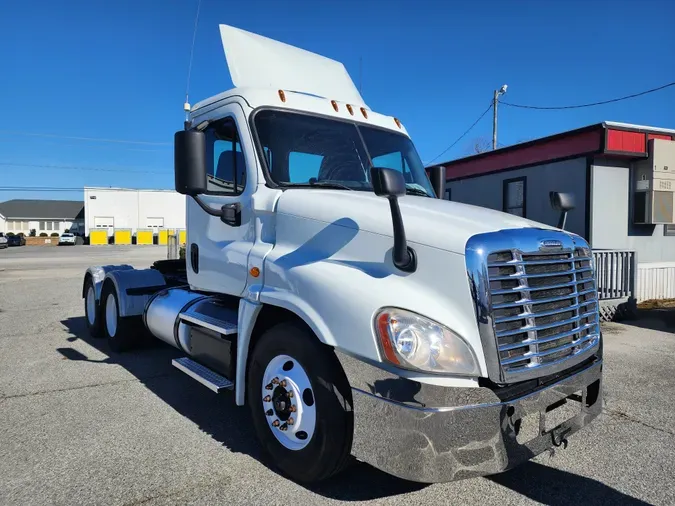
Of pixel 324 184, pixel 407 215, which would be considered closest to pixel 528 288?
pixel 407 215

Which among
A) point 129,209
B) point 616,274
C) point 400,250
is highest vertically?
point 129,209

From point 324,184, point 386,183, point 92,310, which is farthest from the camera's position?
point 92,310

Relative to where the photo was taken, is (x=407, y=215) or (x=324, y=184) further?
(x=324, y=184)

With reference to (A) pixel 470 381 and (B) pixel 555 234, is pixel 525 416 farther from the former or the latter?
(B) pixel 555 234

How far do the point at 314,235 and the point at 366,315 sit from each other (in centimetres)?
82

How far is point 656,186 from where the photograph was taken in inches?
425

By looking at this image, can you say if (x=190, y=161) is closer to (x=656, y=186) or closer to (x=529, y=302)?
(x=529, y=302)

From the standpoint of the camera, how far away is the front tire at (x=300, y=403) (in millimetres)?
2750

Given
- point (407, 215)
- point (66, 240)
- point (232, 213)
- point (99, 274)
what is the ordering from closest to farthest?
point (407, 215)
point (232, 213)
point (99, 274)
point (66, 240)

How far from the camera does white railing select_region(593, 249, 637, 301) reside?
9320 mm

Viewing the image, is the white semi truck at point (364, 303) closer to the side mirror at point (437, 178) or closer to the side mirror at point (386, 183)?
the side mirror at point (386, 183)

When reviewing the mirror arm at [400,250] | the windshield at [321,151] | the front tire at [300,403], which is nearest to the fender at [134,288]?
the windshield at [321,151]

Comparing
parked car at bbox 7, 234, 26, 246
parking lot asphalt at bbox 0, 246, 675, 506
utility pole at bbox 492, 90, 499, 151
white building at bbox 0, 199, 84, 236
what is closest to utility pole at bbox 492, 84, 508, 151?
utility pole at bbox 492, 90, 499, 151

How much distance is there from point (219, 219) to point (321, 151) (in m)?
1.00
